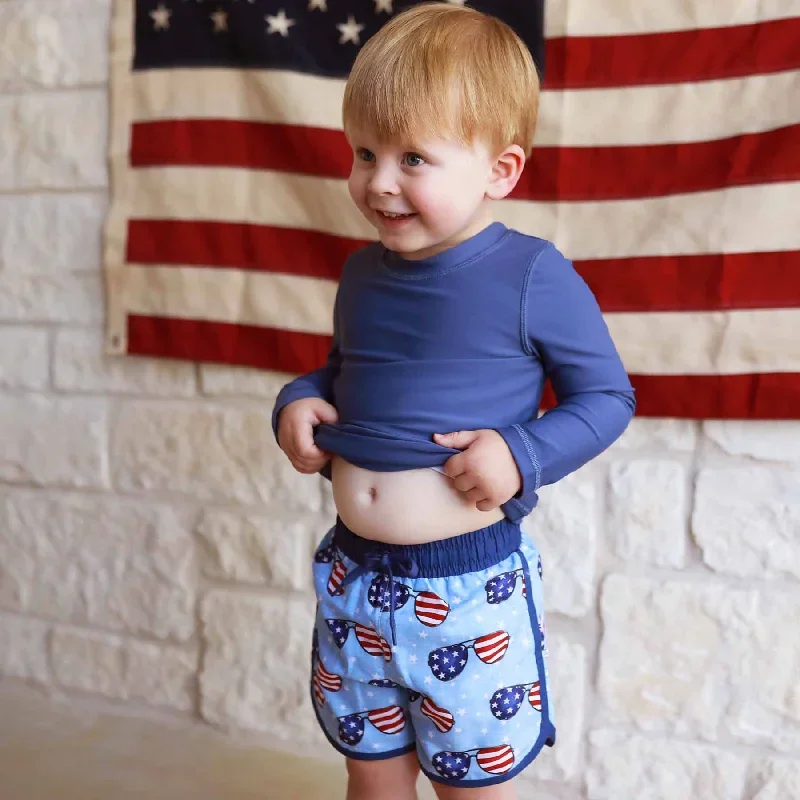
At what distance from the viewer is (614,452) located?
1257 millimetres

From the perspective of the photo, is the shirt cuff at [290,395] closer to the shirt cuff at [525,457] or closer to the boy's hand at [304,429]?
the boy's hand at [304,429]

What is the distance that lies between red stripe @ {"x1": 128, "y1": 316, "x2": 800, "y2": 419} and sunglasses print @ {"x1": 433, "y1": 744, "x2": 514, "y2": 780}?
51cm

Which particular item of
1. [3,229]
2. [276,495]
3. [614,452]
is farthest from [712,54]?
[3,229]

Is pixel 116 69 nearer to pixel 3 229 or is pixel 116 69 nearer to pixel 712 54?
pixel 3 229

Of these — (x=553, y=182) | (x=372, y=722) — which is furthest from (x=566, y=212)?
(x=372, y=722)

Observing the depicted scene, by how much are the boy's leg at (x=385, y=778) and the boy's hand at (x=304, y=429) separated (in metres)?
0.32

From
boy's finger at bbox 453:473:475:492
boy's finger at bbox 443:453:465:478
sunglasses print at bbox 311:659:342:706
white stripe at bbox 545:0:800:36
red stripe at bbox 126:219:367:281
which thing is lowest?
sunglasses print at bbox 311:659:342:706

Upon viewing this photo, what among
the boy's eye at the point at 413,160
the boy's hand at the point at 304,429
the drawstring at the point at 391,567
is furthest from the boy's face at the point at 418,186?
the drawstring at the point at 391,567

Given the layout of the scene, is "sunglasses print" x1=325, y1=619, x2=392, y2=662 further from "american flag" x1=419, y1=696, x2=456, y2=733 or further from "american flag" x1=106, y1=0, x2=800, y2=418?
"american flag" x1=106, y1=0, x2=800, y2=418

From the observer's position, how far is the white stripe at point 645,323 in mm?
1127

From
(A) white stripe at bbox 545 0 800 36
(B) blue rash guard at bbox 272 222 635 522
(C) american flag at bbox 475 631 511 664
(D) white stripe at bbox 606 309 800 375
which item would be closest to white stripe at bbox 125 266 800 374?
(D) white stripe at bbox 606 309 800 375

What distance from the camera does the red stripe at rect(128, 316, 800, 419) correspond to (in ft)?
3.74

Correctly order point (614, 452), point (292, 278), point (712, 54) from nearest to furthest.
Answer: point (712, 54)
point (614, 452)
point (292, 278)

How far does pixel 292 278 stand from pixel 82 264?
0.41 meters
